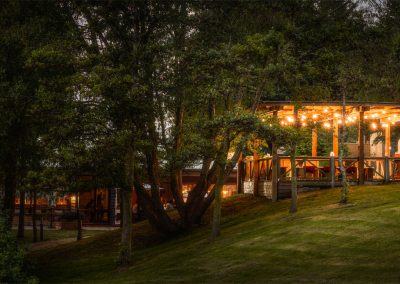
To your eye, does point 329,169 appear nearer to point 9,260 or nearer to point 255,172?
point 255,172

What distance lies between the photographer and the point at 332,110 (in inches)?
1125

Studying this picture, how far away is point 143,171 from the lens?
994 inches

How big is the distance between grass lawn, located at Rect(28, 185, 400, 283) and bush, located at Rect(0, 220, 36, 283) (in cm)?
283

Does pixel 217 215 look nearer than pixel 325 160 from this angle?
Yes

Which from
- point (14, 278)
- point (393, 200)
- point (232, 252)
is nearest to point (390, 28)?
point (393, 200)

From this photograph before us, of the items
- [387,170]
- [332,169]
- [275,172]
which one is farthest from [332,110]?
[275,172]

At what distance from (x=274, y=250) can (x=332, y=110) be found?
1319 cm

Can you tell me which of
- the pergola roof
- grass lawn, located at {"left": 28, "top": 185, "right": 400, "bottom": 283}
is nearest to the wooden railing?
grass lawn, located at {"left": 28, "top": 185, "right": 400, "bottom": 283}

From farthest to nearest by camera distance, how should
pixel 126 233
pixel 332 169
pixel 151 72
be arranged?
pixel 332 169 → pixel 151 72 → pixel 126 233

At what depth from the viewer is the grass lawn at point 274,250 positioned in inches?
567

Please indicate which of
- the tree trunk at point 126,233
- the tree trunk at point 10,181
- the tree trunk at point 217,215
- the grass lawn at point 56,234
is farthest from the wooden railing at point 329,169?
the tree trunk at point 10,181

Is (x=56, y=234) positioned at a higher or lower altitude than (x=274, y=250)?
lower

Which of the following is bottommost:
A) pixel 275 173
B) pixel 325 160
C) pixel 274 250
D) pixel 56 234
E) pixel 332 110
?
pixel 56 234

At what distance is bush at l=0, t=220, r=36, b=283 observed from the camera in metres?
16.5
